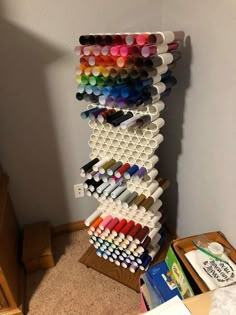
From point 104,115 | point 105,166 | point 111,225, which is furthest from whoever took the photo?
point 111,225

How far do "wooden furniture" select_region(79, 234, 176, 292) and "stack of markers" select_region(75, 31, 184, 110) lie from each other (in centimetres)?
88

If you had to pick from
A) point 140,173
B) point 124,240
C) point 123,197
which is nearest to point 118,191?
point 123,197

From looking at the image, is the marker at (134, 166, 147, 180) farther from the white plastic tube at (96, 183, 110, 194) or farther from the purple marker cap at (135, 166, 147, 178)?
the white plastic tube at (96, 183, 110, 194)

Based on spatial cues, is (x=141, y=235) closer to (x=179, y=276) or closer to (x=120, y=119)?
(x=179, y=276)

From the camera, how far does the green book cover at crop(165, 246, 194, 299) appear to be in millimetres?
1012

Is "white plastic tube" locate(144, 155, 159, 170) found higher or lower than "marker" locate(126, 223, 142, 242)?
higher

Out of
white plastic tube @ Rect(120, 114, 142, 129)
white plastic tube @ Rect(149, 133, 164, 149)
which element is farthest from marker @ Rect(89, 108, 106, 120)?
white plastic tube @ Rect(149, 133, 164, 149)

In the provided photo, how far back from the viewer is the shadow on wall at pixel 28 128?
123 cm

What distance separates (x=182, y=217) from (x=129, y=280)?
44cm

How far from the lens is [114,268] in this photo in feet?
4.79

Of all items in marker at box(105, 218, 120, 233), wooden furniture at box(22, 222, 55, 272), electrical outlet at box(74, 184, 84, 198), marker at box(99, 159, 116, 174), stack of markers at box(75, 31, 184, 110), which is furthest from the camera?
electrical outlet at box(74, 184, 84, 198)

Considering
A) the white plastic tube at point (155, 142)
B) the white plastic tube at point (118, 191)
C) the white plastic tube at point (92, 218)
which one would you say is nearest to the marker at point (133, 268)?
the white plastic tube at point (92, 218)

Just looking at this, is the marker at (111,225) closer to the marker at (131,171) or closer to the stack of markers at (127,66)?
the marker at (131,171)

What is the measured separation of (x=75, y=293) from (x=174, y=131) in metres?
0.96
